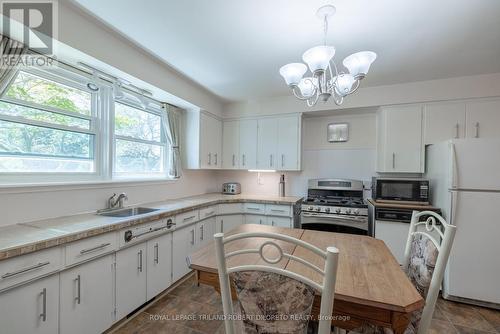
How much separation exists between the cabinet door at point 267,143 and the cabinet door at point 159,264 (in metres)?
1.89

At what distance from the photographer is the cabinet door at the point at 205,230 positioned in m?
2.82

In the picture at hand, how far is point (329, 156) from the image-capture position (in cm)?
360

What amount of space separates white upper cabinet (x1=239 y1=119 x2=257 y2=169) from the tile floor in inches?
79.8

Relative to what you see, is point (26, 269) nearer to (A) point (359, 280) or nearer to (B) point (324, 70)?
(A) point (359, 280)

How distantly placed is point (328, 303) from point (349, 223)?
94.1 inches

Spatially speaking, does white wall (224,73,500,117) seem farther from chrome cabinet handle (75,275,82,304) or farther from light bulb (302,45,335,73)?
chrome cabinet handle (75,275,82,304)

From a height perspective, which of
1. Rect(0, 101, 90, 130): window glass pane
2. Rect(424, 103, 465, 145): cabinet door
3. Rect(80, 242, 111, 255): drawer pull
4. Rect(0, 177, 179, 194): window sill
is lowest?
Rect(80, 242, 111, 255): drawer pull

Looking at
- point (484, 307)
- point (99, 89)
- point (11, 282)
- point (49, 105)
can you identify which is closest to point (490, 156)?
point (484, 307)

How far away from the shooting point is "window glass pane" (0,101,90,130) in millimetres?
1639

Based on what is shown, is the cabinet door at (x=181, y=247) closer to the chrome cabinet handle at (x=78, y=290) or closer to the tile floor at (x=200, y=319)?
the tile floor at (x=200, y=319)

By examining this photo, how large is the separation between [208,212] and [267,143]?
1468 millimetres

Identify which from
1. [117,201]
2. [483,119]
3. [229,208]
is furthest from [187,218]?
[483,119]

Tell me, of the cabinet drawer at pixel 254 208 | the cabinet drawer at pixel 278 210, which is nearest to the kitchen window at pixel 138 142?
the cabinet drawer at pixel 254 208

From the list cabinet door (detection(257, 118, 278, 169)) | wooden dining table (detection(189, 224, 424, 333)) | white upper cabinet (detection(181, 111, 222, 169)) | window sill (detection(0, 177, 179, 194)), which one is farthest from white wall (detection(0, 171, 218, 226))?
cabinet door (detection(257, 118, 278, 169))
